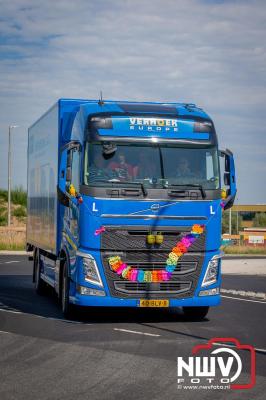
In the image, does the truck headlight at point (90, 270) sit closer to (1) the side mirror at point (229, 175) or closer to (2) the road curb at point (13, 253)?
(1) the side mirror at point (229, 175)

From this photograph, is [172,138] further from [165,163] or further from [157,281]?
[157,281]

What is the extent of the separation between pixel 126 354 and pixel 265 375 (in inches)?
86.7

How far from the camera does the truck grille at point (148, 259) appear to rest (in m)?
15.3

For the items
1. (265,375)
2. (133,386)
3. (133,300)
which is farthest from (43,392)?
(133,300)

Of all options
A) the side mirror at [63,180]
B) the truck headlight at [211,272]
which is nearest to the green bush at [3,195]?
the side mirror at [63,180]

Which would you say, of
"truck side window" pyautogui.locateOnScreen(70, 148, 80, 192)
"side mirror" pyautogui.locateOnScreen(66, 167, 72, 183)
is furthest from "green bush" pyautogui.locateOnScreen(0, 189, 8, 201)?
"side mirror" pyautogui.locateOnScreen(66, 167, 72, 183)

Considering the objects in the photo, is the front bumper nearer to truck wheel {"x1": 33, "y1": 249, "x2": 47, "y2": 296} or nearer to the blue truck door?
the blue truck door

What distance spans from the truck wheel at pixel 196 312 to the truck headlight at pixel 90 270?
225cm

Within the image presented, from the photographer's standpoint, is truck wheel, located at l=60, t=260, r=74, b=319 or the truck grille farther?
truck wheel, located at l=60, t=260, r=74, b=319

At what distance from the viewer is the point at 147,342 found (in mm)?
13133

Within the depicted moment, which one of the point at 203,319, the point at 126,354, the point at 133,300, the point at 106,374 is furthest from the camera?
the point at 203,319

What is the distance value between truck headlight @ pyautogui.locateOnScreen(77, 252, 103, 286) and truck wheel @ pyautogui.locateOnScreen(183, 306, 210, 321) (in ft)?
7.39

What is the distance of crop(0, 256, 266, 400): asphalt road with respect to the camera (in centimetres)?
925

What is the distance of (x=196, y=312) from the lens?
1667 centimetres
